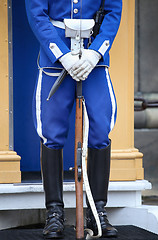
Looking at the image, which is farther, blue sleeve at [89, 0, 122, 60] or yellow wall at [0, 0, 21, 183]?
yellow wall at [0, 0, 21, 183]

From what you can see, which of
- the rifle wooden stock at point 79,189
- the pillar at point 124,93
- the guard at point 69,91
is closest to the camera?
the rifle wooden stock at point 79,189

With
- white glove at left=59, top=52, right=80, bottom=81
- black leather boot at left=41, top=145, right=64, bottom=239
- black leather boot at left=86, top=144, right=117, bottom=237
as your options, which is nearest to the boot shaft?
black leather boot at left=41, top=145, right=64, bottom=239

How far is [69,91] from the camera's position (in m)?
3.04

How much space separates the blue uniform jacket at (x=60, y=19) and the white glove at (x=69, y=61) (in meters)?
0.03

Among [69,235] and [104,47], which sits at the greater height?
[104,47]

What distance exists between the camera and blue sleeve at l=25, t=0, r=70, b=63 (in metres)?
2.98

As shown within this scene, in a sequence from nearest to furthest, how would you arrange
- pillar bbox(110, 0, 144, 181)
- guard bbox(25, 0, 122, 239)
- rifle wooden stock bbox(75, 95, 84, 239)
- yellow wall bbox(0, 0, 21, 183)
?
1. rifle wooden stock bbox(75, 95, 84, 239)
2. guard bbox(25, 0, 122, 239)
3. yellow wall bbox(0, 0, 21, 183)
4. pillar bbox(110, 0, 144, 181)

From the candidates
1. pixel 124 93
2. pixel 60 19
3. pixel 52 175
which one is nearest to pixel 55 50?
pixel 60 19

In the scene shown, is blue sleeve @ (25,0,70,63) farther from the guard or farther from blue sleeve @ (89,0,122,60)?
blue sleeve @ (89,0,122,60)


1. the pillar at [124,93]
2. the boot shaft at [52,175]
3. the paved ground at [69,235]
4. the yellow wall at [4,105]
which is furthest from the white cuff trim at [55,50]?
the pillar at [124,93]

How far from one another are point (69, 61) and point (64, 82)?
15 centimetres

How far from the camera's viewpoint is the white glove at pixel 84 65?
2.90 metres

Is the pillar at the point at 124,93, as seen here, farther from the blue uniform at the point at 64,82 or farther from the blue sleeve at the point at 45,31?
the blue sleeve at the point at 45,31

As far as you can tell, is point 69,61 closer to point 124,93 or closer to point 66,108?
point 66,108
